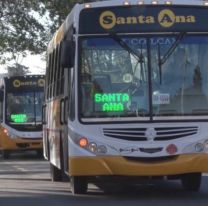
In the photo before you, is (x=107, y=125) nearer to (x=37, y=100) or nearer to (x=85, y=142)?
(x=85, y=142)

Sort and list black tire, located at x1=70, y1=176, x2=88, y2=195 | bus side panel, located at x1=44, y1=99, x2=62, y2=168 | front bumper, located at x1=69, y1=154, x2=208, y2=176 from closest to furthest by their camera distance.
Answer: front bumper, located at x1=69, y1=154, x2=208, y2=176 → black tire, located at x1=70, y1=176, x2=88, y2=195 → bus side panel, located at x1=44, y1=99, x2=62, y2=168

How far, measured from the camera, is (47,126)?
58.7ft

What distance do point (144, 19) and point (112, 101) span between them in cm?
150

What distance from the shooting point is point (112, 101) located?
42.7ft

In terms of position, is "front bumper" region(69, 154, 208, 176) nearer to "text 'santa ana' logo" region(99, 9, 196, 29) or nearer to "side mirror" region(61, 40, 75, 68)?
"side mirror" region(61, 40, 75, 68)

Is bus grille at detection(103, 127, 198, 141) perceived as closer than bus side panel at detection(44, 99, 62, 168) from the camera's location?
Yes

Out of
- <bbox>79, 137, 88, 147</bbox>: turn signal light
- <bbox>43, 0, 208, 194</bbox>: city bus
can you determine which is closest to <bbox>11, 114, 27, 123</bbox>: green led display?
<bbox>43, 0, 208, 194</bbox>: city bus

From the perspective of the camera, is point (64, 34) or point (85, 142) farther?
point (64, 34)

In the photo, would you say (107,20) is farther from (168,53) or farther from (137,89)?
(137,89)

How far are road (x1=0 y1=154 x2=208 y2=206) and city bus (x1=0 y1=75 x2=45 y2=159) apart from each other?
1042cm

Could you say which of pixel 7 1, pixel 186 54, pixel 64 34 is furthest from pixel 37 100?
pixel 186 54

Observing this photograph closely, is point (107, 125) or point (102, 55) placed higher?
point (102, 55)

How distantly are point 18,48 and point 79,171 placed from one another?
21.6 m

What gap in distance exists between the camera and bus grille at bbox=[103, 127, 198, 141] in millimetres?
12836
